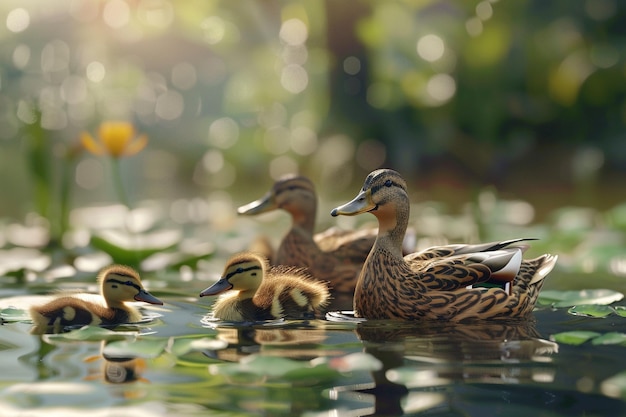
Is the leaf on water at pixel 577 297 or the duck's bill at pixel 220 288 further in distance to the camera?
the leaf on water at pixel 577 297

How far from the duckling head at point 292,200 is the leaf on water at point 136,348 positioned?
2407 millimetres

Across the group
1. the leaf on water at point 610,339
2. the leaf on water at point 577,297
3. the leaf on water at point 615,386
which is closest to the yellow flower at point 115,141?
the leaf on water at point 577,297

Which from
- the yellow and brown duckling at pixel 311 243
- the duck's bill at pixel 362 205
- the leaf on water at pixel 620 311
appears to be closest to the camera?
the leaf on water at pixel 620 311

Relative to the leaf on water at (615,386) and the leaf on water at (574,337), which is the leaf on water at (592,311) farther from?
the leaf on water at (615,386)

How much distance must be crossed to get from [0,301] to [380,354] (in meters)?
2.33

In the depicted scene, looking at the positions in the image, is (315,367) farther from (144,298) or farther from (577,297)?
(577,297)

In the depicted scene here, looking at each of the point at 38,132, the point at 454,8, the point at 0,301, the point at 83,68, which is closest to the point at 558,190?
the point at 454,8

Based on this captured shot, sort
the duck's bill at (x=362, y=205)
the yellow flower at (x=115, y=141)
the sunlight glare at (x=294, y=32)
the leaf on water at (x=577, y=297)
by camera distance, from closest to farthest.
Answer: the duck's bill at (x=362, y=205) < the leaf on water at (x=577, y=297) < the yellow flower at (x=115, y=141) < the sunlight glare at (x=294, y=32)

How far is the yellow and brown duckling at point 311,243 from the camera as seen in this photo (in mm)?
6074

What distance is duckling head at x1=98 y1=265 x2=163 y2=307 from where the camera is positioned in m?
4.84

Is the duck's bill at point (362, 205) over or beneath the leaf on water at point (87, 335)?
over

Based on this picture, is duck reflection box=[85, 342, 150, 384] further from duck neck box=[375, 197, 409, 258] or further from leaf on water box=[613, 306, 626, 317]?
leaf on water box=[613, 306, 626, 317]

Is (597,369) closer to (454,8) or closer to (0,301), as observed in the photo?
(0,301)

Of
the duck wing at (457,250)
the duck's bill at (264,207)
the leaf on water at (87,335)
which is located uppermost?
the duck's bill at (264,207)
